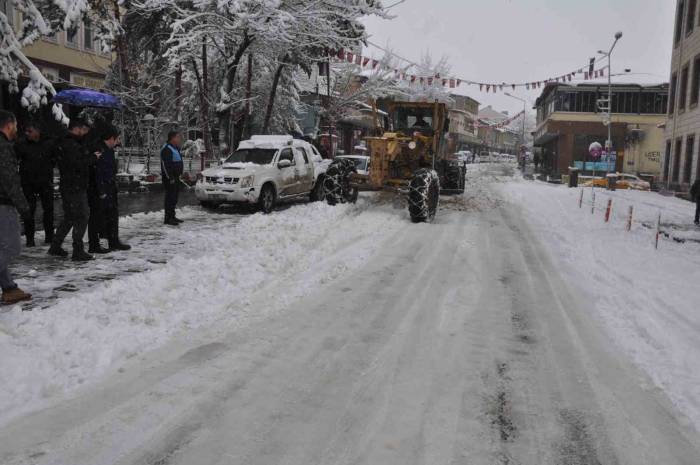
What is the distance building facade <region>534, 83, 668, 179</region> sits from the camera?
52.8 metres

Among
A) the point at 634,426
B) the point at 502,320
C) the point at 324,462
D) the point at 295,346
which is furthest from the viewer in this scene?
the point at 502,320

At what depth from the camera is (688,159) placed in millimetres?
29016

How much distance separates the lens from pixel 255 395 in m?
4.02

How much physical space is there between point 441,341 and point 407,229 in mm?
6859

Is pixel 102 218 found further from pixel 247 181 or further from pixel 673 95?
pixel 673 95

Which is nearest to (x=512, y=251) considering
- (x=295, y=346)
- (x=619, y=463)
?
(x=295, y=346)

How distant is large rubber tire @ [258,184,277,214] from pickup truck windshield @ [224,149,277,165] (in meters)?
0.81

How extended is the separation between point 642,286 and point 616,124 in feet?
168

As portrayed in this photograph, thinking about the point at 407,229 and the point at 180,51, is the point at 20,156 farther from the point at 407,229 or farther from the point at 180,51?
the point at 180,51

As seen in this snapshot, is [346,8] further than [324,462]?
Yes

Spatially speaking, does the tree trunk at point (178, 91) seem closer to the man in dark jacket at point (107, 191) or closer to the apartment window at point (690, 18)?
the man in dark jacket at point (107, 191)

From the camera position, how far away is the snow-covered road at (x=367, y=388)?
3350 millimetres

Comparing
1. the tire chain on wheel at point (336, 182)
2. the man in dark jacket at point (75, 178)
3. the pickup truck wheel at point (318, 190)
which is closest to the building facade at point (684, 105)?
the pickup truck wheel at point (318, 190)

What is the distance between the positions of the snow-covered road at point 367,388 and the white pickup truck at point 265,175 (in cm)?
669
